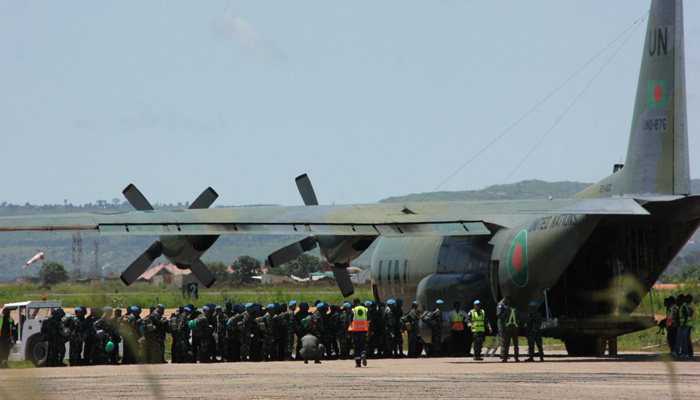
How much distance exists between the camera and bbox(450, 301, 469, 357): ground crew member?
22.8 metres

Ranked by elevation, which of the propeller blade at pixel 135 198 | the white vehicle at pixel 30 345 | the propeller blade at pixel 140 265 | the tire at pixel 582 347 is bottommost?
the tire at pixel 582 347

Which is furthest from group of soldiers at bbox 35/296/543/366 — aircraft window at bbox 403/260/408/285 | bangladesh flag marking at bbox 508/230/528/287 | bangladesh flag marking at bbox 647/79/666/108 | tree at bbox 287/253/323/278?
tree at bbox 287/253/323/278

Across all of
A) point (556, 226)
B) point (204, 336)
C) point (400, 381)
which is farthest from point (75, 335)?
point (556, 226)

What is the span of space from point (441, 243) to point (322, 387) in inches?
453

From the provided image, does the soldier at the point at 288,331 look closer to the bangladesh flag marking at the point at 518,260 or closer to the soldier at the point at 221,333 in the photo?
the soldier at the point at 221,333

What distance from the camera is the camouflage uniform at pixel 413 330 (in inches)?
920

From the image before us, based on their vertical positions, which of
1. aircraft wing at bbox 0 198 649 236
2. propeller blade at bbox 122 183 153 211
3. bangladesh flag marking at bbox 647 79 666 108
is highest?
bangladesh flag marking at bbox 647 79 666 108

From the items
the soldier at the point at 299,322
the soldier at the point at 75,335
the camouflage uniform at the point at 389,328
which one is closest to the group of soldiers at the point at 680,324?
the camouflage uniform at the point at 389,328

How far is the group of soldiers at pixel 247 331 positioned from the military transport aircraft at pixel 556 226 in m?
0.75

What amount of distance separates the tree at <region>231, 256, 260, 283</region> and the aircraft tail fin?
86.3m

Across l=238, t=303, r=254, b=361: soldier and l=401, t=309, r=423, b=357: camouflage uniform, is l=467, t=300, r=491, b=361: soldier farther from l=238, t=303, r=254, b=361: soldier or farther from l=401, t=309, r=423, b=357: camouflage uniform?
l=238, t=303, r=254, b=361: soldier

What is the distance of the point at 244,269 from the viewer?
364ft

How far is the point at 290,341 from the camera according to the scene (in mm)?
22859

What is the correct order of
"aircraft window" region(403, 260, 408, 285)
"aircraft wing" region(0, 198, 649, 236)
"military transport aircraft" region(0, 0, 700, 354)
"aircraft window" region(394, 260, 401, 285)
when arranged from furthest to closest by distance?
1. "aircraft window" region(394, 260, 401, 285)
2. "aircraft window" region(403, 260, 408, 285)
3. "military transport aircraft" region(0, 0, 700, 354)
4. "aircraft wing" region(0, 198, 649, 236)
